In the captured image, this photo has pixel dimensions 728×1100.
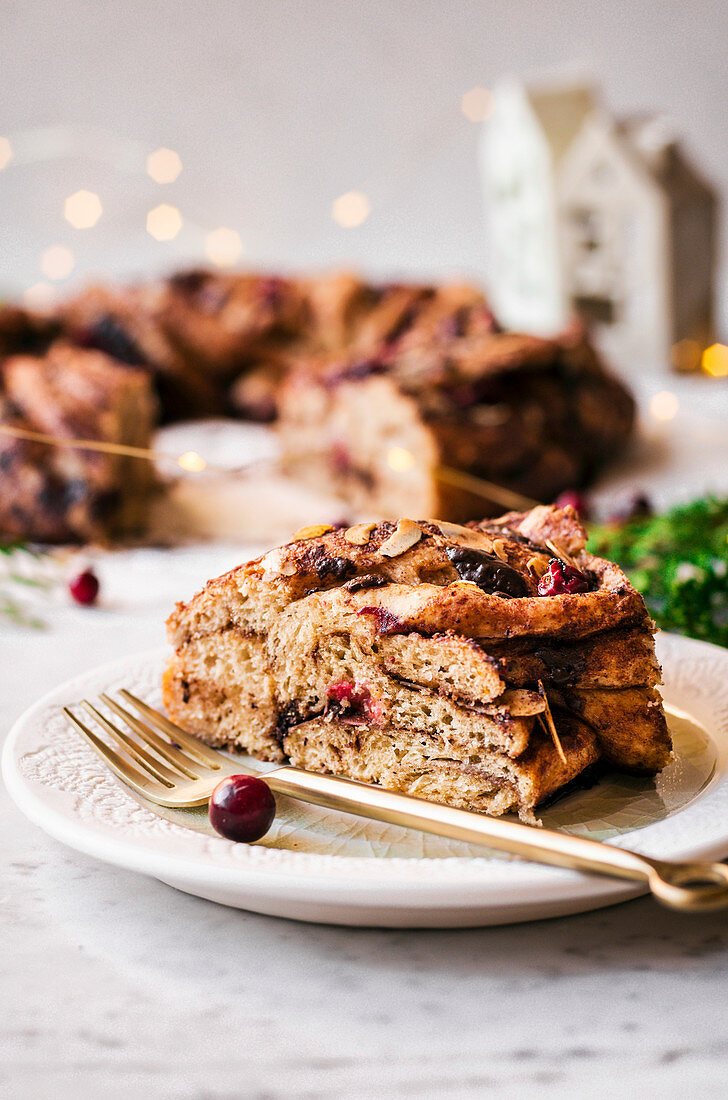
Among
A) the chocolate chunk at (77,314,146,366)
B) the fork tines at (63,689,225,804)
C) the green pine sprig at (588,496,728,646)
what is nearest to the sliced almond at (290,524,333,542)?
the fork tines at (63,689,225,804)

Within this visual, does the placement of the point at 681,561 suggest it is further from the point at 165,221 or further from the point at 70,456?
the point at 165,221

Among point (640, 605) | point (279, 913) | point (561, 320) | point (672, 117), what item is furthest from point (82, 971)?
point (672, 117)

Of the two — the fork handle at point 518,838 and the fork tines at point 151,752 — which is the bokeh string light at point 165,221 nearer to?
the fork tines at point 151,752

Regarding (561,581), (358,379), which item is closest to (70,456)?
(358,379)

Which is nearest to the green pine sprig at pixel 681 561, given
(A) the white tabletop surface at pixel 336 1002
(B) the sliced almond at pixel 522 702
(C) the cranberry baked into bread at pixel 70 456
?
(B) the sliced almond at pixel 522 702

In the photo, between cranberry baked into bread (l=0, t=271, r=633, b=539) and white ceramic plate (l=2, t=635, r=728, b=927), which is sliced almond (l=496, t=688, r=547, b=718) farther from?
cranberry baked into bread (l=0, t=271, r=633, b=539)
